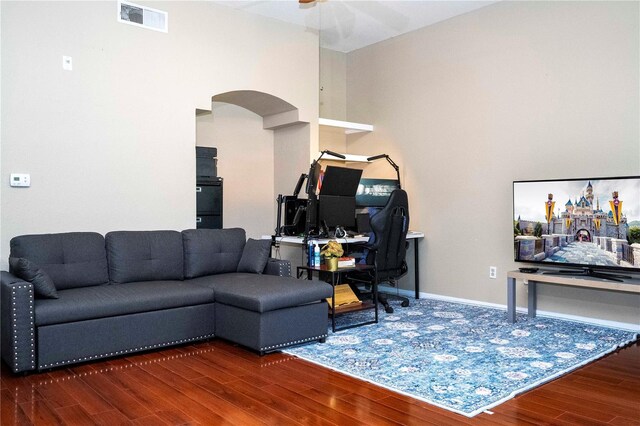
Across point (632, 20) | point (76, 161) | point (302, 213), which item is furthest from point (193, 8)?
point (632, 20)

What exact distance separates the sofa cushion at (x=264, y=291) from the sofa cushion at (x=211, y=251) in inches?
8.0

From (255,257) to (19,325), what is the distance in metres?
1.92

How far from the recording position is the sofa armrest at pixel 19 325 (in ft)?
10.3

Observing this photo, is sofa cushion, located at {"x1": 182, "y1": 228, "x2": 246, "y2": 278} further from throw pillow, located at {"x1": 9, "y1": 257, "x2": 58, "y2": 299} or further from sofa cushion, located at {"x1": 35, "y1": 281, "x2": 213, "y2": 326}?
throw pillow, located at {"x1": 9, "y1": 257, "x2": 58, "y2": 299}

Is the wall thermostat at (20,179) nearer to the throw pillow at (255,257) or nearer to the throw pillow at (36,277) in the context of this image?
the throw pillow at (36,277)

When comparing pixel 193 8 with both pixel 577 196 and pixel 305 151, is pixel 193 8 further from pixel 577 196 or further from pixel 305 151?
pixel 577 196

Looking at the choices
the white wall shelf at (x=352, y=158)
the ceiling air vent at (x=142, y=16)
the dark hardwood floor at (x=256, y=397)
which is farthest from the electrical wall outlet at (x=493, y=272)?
the ceiling air vent at (x=142, y=16)

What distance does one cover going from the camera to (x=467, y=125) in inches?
218

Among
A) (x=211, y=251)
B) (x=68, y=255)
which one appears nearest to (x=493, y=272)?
(x=211, y=251)

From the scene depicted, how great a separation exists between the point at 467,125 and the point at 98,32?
3572 millimetres

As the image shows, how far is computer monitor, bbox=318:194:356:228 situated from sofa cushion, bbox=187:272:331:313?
1106 mm

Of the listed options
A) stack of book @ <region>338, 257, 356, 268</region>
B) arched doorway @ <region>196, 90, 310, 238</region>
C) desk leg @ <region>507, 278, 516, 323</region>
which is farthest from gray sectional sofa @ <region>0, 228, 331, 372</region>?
desk leg @ <region>507, 278, 516, 323</region>

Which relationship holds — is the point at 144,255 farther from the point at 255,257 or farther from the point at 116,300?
the point at 255,257

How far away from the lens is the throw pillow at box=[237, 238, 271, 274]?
181 inches
